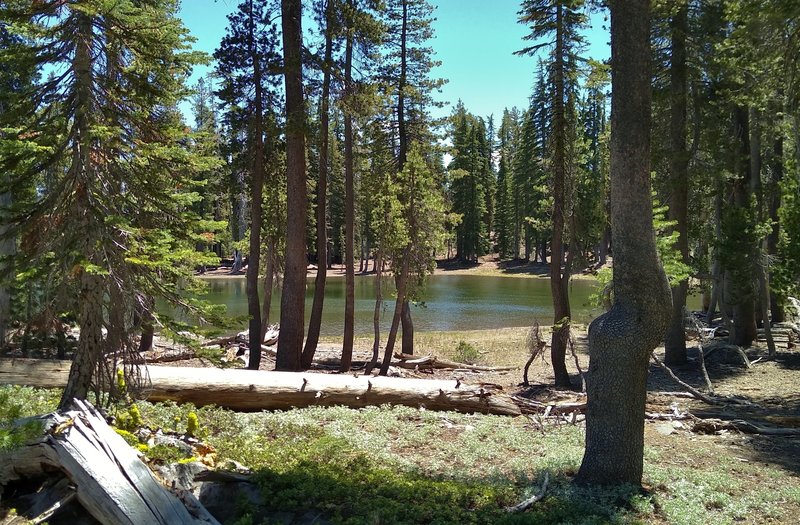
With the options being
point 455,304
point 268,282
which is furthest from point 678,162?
point 455,304

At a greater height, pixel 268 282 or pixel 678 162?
pixel 678 162

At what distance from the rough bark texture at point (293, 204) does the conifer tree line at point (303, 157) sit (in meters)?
0.05

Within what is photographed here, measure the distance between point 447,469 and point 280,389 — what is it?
3.68m

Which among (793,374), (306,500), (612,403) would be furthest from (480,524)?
(793,374)

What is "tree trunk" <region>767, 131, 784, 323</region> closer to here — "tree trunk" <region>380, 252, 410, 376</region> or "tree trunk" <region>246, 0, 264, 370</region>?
"tree trunk" <region>380, 252, 410, 376</region>

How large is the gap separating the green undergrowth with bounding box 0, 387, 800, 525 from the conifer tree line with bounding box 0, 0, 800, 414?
1.93 metres

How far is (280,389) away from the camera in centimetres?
927

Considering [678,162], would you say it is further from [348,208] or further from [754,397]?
[348,208]

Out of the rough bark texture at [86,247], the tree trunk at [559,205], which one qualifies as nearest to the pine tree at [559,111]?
the tree trunk at [559,205]

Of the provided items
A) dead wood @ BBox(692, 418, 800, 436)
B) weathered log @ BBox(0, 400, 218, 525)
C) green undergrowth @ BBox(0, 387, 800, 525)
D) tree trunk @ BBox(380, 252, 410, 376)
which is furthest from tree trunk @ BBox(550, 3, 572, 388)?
weathered log @ BBox(0, 400, 218, 525)

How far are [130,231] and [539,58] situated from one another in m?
12.0

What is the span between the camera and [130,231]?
5488 mm

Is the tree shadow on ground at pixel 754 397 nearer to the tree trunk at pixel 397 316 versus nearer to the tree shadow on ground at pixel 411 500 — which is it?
the tree shadow on ground at pixel 411 500

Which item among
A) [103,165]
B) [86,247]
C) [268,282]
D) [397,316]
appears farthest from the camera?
[268,282]
